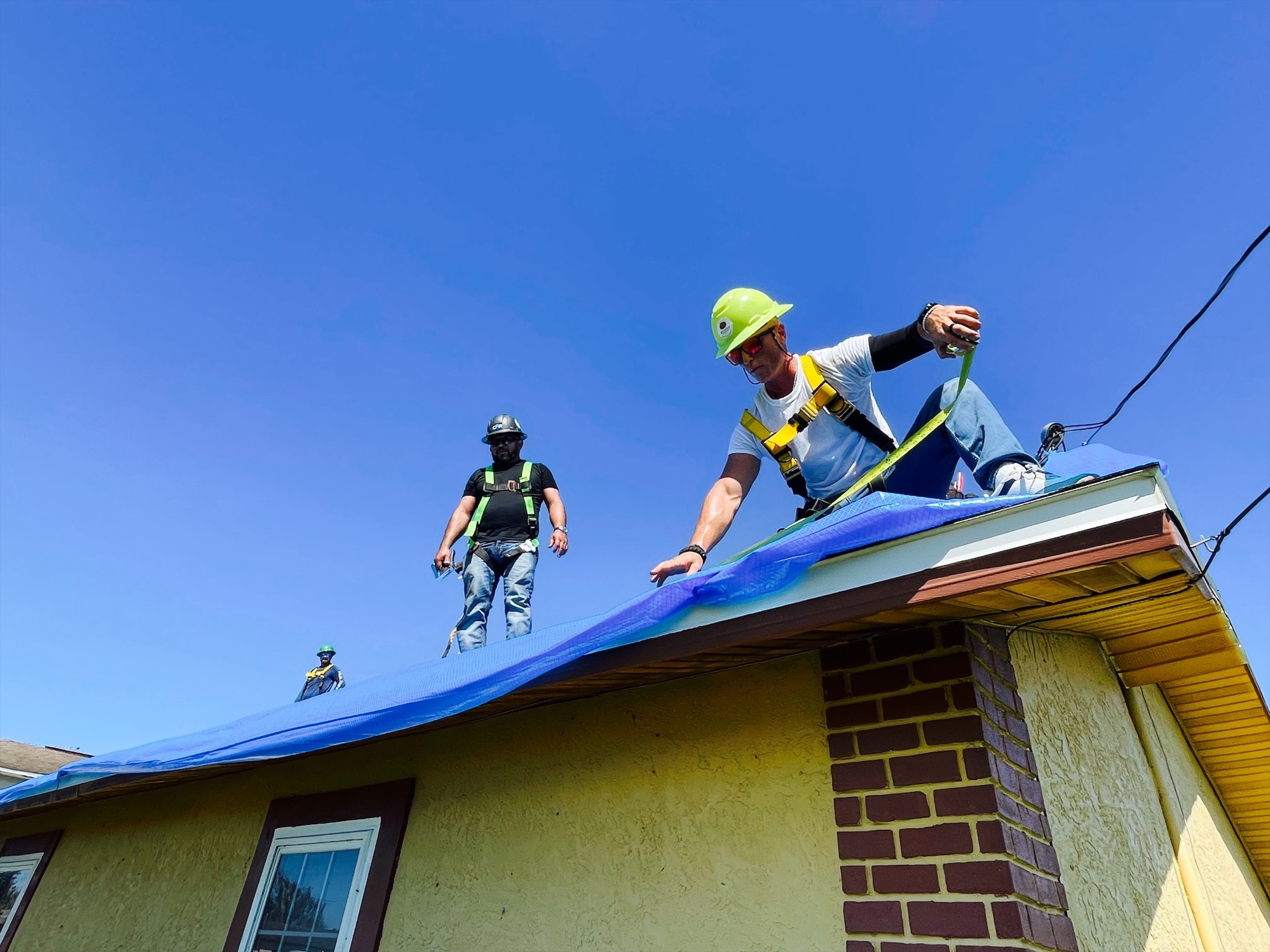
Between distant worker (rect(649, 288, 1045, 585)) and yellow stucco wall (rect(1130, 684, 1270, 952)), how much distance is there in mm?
1692

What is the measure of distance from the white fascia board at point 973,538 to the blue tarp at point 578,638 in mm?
32

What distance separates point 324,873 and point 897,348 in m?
3.50

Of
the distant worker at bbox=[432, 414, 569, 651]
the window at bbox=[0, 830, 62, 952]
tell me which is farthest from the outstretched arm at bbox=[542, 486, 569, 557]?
the window at bbox=[0, 830, 62, 952]

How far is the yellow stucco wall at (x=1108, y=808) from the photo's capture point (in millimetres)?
2516

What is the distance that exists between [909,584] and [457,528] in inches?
158

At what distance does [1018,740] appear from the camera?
2414 mm

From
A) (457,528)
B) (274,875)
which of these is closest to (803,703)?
(274,875)

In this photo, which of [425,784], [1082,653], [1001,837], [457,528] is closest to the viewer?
[1001,837]

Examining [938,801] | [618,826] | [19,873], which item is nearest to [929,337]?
[938,801]

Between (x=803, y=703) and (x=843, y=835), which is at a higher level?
(x=803, y=703)

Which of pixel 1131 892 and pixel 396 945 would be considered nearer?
pixel 1131 892

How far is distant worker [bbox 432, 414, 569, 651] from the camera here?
512cm

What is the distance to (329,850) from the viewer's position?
386 cm

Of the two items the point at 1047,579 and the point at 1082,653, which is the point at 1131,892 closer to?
the point at 1082,653
